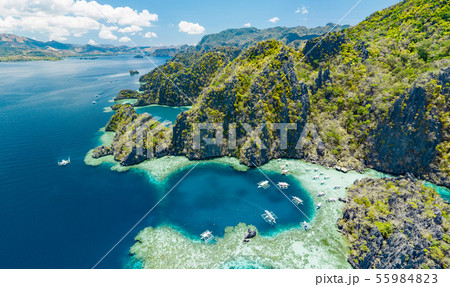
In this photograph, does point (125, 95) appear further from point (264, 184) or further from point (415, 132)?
point (415, 132)

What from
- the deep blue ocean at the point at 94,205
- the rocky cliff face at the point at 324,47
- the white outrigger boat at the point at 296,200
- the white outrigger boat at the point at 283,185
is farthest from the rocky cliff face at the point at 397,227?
the rocky cliff face at the point at 324,47

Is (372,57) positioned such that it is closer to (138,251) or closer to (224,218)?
(224,218)

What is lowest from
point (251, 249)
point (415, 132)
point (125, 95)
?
point (251, 249)

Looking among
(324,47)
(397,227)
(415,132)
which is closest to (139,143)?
(397,227)

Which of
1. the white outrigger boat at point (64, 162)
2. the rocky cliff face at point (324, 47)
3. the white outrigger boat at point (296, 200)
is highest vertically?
the rocky cliff face at point (324, 47)

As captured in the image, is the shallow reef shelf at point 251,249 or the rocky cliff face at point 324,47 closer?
the shallow reef shelf at point 251,249

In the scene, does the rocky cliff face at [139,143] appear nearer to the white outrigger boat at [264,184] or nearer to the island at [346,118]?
the island at [346,118]
